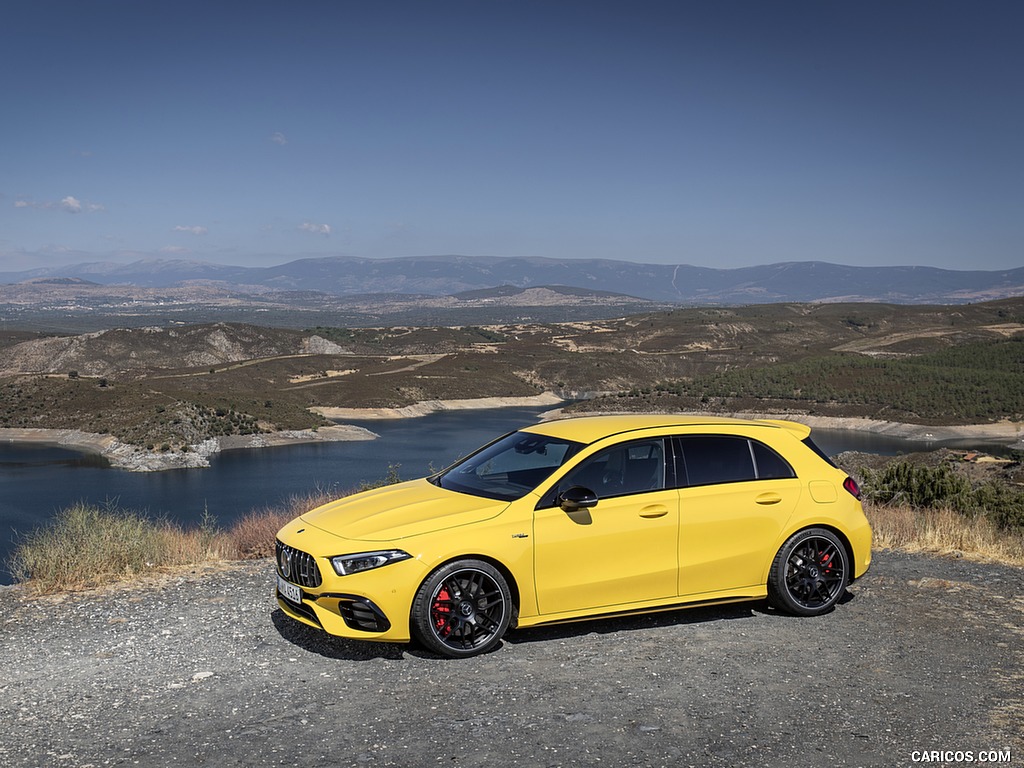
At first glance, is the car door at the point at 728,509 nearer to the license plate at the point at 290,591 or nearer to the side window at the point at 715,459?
the side window at the point at 715,459

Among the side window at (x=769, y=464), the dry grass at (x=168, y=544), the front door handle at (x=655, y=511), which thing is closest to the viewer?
the front door handle at (x=655, y=511)

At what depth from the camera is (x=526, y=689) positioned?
5.79 metres

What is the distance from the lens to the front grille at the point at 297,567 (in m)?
6.47

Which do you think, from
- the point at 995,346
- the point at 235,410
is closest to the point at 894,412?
the point at 995,346

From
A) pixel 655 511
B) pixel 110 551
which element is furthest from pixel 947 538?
pixel 110 551

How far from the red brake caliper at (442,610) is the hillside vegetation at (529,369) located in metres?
68.5

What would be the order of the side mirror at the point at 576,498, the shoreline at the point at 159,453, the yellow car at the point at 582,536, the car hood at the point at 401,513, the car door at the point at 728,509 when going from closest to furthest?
the yellow car at the point at 582,536 → the car hood at the point at 401,513 → the side mirror at the point at 576,498 → the car door at the point at 728,509 → the shoreline at the point at 159,453

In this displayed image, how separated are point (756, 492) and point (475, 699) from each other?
2981 millimetres

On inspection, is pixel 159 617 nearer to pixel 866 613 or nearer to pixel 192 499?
pixel 866 613

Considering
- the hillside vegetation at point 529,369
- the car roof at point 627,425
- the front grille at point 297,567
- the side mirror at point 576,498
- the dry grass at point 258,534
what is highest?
the car roof at point 627,425

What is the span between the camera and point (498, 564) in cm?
650

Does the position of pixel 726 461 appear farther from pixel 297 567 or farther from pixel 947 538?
pixel 947 538

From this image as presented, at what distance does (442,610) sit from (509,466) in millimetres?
1412

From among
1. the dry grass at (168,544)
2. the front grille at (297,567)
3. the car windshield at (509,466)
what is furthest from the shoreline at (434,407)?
the front grille at (297,567)
